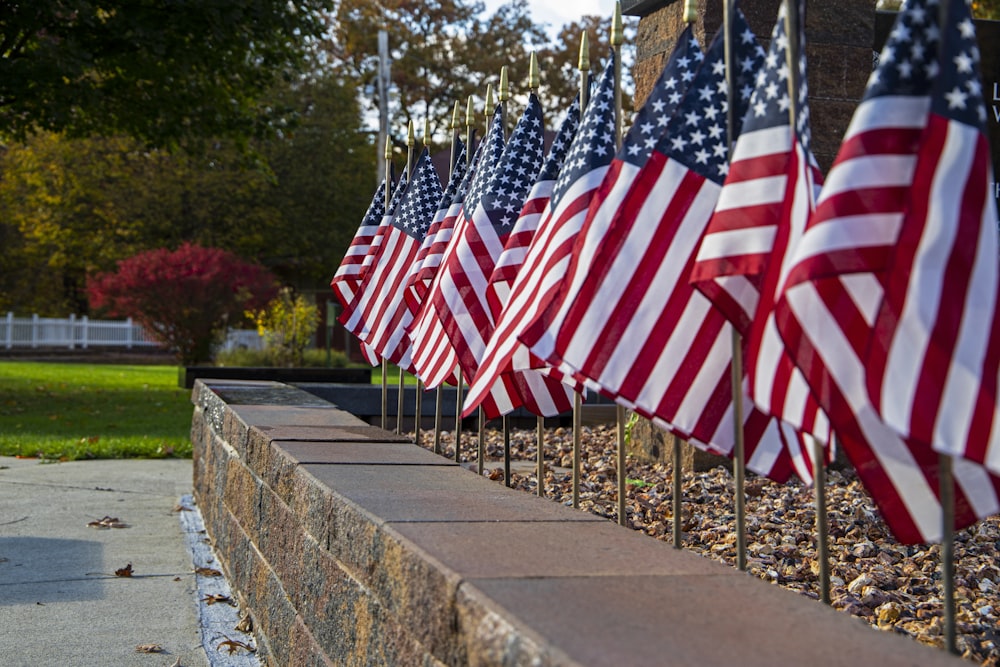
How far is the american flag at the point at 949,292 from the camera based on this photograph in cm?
245

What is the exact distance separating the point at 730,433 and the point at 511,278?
3.96 feet

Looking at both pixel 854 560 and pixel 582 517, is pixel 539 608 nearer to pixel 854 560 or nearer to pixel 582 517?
pixel 582 517

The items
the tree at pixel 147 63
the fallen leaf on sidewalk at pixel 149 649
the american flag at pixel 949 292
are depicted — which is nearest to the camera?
the american flag at pixel 949 292

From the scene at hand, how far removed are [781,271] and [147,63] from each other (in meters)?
16.0

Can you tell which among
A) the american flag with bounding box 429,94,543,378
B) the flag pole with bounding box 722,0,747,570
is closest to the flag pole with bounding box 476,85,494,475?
the american flag with bounding box 429,94,543,378

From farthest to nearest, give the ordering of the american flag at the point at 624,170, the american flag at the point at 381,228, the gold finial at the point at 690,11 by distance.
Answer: the american flag at the point at 381,228 < the gold finial at the point at 690,11 < the american flag at the point at 624,170

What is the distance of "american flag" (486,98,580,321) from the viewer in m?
4.54

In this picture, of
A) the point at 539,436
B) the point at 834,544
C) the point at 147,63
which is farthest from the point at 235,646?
the point at 147,63

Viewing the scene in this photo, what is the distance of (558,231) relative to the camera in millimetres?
4016

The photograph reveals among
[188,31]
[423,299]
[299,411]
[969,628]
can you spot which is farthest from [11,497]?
[188,31]

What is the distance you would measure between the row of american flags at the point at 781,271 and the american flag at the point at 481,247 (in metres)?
0.03

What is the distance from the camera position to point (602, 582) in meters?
2.76

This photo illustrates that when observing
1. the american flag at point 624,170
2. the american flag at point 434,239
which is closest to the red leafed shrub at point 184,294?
the american flag at point 434,239

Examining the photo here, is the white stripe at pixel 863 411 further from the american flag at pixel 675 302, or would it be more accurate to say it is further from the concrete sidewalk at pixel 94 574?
the concrete sidewalk at pixel 94 574
